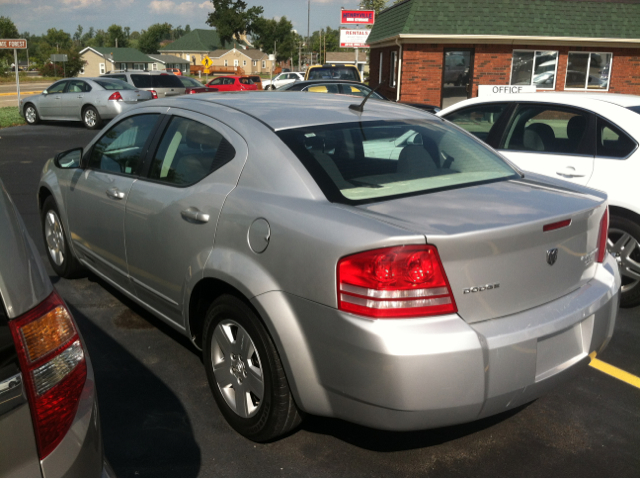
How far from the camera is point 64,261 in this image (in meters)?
5.30

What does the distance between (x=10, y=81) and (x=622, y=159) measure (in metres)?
71.7

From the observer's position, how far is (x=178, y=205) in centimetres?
342

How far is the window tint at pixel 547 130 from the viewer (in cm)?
518

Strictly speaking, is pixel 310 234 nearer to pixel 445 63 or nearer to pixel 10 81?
pixel 445 63

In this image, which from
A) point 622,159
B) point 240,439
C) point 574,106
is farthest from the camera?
point 574,106

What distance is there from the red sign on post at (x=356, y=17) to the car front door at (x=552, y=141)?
32229mm

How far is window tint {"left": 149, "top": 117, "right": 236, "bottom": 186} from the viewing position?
3.36 meters

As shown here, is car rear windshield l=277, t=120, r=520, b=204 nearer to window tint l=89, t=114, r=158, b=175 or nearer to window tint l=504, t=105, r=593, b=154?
window tint l=89, t=114, r=158, b=175

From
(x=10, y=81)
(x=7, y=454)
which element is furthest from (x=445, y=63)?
(x=10, y=81)

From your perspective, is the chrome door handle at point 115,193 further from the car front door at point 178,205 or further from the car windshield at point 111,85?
the car windshield at point 111,85

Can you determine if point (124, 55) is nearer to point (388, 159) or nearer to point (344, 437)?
point (388, 159)

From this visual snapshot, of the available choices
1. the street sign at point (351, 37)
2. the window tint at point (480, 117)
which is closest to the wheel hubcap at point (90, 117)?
the window tint at point (480, 117)

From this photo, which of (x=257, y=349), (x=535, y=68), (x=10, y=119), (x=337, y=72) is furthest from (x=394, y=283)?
(x=10, y=119)

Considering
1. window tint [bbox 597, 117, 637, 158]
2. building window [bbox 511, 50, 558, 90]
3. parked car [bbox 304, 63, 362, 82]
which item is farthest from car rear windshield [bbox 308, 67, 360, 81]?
window tint [bbox 597, 117, 637, 158]
